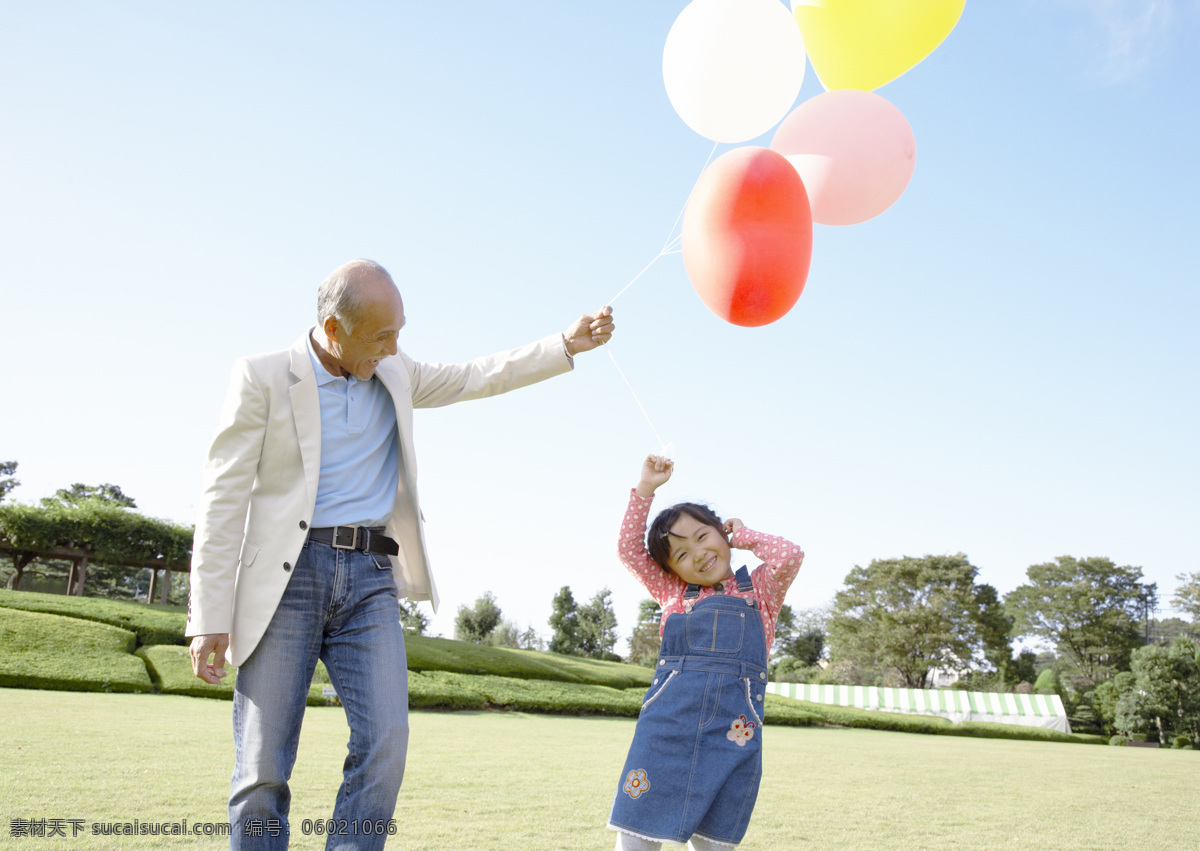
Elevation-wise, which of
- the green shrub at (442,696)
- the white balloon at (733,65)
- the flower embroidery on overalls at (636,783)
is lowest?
the green shrub at (442,696)

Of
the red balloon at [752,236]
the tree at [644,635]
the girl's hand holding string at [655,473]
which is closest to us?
the girl's hand holding string at [655,473]

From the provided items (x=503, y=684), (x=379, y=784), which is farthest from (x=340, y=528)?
(x=503, y=684)

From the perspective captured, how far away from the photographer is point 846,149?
12.5ft

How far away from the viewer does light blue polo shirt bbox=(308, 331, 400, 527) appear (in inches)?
99.4

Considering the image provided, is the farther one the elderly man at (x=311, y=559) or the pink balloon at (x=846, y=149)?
the pink balloon at (x=846, y=149)

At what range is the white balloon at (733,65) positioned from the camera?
12.5 ft

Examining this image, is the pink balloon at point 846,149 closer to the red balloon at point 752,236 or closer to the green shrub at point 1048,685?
the red balloon at point 752,236

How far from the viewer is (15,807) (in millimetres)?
3434

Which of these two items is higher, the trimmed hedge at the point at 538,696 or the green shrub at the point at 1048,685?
the green shrub at the point at 1048,685

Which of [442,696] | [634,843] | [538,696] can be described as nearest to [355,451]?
[634,843]

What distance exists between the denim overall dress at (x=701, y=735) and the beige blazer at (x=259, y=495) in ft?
2.81

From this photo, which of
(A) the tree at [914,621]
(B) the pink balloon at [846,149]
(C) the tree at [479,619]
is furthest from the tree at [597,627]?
(B) the pink balloon at [846,149]

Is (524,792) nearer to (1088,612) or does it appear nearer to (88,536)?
(88,536)

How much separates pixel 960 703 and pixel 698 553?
28928 millimetres
